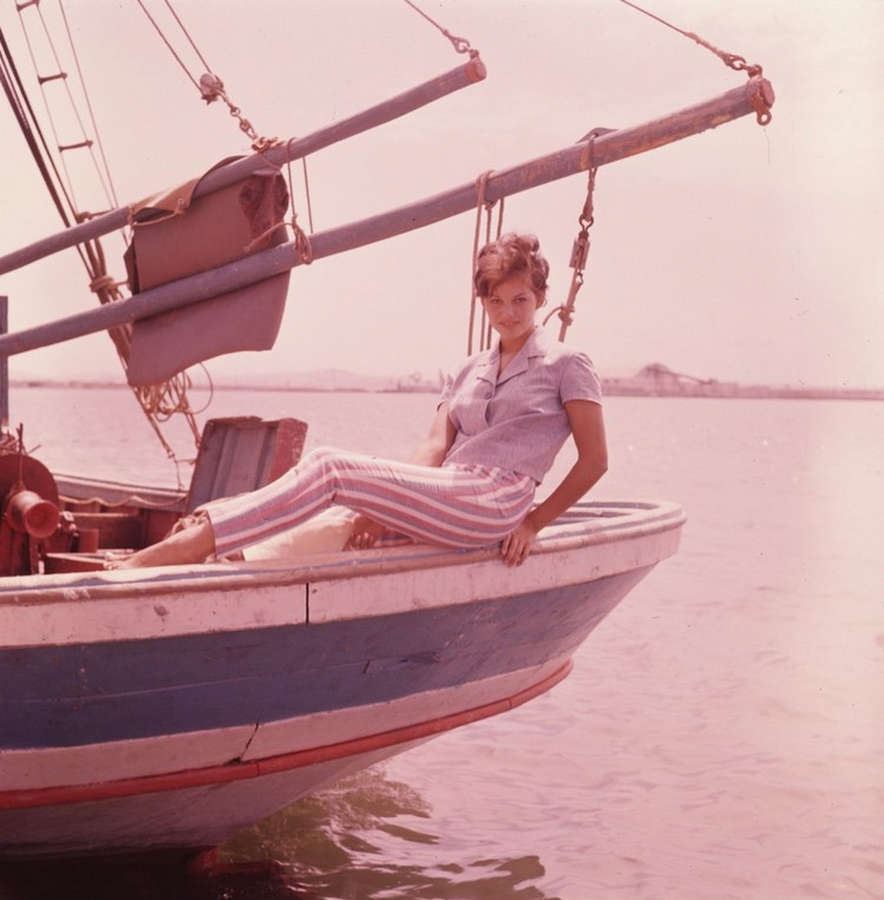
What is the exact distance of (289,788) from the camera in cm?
523

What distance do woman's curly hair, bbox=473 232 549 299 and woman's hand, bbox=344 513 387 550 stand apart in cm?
93

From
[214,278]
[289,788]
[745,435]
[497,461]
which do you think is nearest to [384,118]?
[214,278]

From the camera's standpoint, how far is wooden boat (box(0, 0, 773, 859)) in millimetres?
4062

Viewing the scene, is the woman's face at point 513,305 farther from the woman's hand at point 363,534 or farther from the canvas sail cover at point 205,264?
the canvas sail cover at point 205,264

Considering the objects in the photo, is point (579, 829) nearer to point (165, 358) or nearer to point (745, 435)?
point (165, 358)

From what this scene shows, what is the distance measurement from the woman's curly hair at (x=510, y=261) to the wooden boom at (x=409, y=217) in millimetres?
1096

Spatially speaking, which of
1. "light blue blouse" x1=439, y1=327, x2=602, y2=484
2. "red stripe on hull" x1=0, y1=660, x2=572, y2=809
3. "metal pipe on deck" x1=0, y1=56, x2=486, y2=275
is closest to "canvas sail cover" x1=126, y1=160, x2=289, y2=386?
"metal pipe on deck" x1=0, y1=56, x2=486, y2=275

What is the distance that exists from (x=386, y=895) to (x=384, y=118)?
385cm

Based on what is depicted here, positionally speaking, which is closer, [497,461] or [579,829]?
[497,461]

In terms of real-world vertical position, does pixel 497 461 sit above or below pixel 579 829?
above

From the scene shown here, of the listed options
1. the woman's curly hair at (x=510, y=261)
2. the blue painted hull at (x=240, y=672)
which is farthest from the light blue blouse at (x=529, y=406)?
the blue painted hull at (x=240, y=672)

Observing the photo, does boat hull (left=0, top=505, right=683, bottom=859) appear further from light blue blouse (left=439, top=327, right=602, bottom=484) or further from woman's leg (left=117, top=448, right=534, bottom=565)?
light blue blouse (left=439, top=327, right=602, bottom=484)

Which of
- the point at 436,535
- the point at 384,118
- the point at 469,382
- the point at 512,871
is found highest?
the point at 384,118

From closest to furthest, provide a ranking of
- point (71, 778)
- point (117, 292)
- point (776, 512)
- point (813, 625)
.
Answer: point (71, 778) → point (117, 292) → point (813, 625) → point (776, 512)
